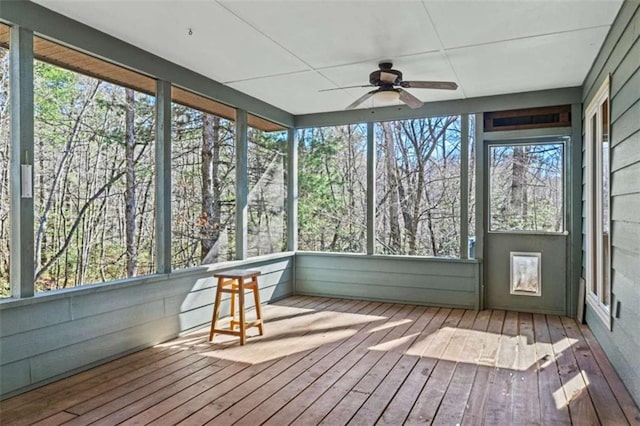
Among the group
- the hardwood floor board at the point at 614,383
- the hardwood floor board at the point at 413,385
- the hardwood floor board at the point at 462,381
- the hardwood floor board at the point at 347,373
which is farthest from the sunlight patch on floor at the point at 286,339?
the hardwood floor board at the point at 614,383

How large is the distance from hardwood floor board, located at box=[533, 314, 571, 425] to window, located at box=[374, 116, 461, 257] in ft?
5.78

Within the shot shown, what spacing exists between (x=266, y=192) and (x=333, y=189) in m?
0.99

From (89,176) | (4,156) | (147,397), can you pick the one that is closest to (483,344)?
(147,397)

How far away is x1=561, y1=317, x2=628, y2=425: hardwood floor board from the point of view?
2.47 metres

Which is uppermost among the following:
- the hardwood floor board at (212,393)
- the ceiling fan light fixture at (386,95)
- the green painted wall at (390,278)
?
the ceiling fan light fixture at (386,95)

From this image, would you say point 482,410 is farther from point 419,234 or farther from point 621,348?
point 419,234

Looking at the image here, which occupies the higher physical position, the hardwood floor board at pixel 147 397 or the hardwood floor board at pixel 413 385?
the hardwood floor board at pixel 147 397

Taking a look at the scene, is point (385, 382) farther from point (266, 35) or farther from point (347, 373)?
point (266, 35)

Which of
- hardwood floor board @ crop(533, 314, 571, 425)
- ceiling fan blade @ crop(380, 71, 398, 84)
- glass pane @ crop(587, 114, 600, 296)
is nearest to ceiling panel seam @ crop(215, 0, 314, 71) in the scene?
ceiling fan blade @ crop(380, 71, 398, 84)

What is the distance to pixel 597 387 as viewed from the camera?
9.45ft

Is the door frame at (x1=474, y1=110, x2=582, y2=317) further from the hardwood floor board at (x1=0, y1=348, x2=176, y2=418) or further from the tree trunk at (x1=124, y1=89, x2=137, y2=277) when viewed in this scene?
the tree trunk at (x1=124, y1=89, x2=137, y2=277)

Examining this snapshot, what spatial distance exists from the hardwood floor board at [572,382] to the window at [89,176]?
10.9ft

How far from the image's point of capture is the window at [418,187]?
17.9 ft

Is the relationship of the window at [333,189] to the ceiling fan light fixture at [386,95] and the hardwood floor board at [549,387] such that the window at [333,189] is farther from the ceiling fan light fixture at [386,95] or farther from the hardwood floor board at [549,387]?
the hardwood floor board at [549,387]
